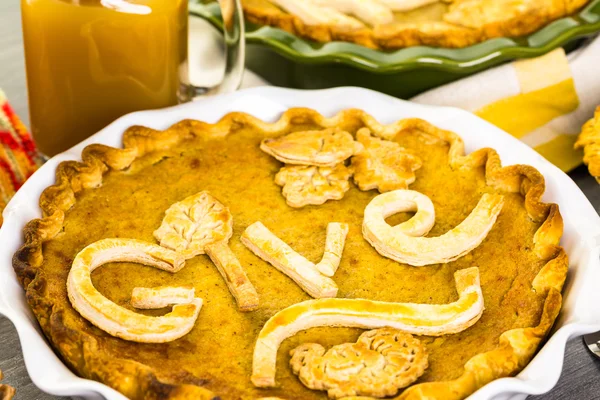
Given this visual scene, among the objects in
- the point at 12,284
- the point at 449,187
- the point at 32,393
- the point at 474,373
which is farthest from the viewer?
the point at 449,187

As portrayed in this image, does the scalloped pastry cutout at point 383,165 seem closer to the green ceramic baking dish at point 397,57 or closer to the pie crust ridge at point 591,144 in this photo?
the green ceramic baking dish at point 397,57

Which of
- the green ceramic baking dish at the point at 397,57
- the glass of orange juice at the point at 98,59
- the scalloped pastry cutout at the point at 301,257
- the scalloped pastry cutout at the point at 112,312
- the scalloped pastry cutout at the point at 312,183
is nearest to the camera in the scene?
the scalloped pastry cutout at the point at 112,312

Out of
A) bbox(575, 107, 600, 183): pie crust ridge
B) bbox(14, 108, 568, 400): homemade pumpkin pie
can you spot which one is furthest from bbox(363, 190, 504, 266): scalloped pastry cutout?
bbox(575, 107, 600, 183): pie crust ridge

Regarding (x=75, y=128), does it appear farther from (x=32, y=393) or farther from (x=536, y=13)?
(x=536, y=13)

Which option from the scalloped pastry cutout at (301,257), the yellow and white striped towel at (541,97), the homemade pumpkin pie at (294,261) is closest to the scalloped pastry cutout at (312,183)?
the homemade pumpkin pie at (294,261)

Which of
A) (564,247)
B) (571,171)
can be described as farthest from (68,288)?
(571,171)

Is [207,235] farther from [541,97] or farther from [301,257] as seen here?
[541,97]

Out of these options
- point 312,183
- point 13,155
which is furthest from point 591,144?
point 13,155
